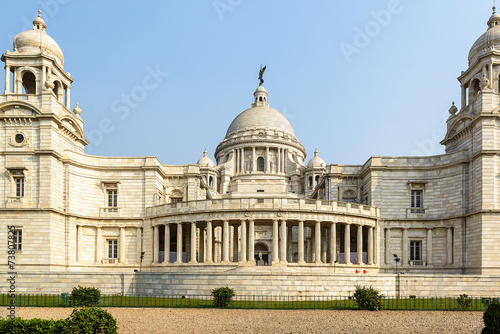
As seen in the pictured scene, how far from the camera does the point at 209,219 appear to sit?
50.0m

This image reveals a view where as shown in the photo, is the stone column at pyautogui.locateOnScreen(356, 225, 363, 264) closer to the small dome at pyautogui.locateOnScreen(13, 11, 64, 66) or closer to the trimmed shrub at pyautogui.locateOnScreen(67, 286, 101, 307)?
the trimmed shrub at pyautogui.locateOnScreen(67, 286, 101, 307)

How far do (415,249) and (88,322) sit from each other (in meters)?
43.1

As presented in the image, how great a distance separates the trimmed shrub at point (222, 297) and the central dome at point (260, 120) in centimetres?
6607

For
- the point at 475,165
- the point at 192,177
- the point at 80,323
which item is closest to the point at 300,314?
the point at 80,323

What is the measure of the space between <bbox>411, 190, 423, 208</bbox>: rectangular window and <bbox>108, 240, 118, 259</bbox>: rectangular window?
106ft

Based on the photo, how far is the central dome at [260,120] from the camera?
9561 cm

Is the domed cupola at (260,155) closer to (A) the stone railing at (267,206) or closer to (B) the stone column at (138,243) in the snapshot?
(B) the stone column at (138,243)

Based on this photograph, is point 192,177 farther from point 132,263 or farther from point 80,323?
point 80,323

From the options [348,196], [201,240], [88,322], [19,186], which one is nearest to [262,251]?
[201,240]

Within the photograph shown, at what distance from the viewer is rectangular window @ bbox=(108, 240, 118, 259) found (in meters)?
54.4

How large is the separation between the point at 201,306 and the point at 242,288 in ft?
13.3

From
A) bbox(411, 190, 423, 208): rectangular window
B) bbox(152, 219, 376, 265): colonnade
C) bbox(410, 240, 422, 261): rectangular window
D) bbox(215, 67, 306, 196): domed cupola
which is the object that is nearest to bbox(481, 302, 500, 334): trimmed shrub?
bbox(152, 219, 376, 265): colonnade

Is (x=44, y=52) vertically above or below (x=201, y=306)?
above

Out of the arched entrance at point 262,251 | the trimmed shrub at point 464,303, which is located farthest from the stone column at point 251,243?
the trimmed shrub at point 464,303
